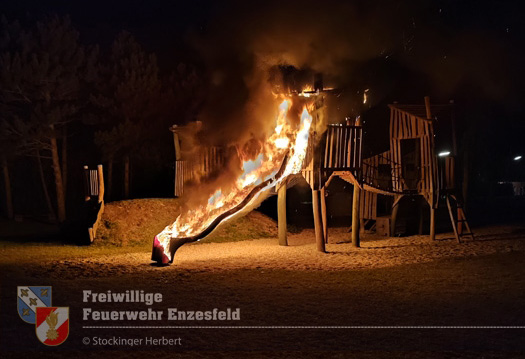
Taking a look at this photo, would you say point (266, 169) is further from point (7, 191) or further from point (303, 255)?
point (7, 191)

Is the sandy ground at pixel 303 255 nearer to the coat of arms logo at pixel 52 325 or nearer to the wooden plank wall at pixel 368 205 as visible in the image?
the wooden plank wall at pixel 368 205

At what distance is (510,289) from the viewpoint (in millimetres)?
11781

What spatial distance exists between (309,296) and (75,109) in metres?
21.8

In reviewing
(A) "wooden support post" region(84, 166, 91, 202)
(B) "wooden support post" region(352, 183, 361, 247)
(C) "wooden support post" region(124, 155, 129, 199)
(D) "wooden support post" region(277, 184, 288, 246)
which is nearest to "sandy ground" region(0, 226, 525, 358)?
(B) "wooden support post" region(352, 183, 361, 247)

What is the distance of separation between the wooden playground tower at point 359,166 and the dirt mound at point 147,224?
1729 mm

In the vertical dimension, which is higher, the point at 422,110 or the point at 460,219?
the point at 422,110

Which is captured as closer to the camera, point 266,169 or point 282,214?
point 266,169

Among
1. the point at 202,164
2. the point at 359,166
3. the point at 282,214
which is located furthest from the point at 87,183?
the point at 359,166

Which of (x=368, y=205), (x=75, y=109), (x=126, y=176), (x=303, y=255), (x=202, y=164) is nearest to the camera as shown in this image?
(x=303, y=255)

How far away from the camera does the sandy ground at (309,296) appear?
7.76 m

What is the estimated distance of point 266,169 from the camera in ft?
58.7

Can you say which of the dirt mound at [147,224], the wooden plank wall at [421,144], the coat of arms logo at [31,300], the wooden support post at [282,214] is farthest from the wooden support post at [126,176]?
the coat of arms logo at [31,300]

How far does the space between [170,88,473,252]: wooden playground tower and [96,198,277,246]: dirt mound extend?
173cm

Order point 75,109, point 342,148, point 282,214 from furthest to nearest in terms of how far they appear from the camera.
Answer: point 75,109 → point 282,214 → point 342,148
